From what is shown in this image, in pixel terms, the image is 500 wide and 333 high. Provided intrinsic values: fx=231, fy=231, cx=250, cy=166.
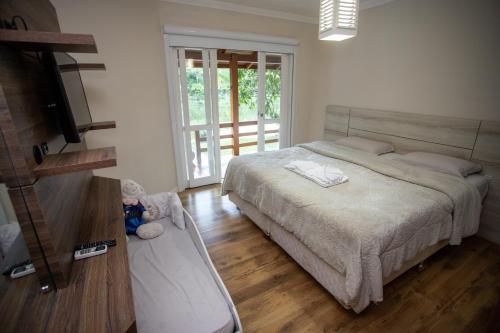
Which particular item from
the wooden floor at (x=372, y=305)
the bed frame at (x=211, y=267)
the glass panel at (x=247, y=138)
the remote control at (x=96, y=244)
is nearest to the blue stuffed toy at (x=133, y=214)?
the bed frame at (x=211, y=267)

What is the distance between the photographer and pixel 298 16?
3.57 meters

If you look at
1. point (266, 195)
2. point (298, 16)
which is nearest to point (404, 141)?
point (266, 195)

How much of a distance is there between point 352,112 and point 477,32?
58.7 inches

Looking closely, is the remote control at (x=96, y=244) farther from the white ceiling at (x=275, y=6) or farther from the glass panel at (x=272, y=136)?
the glass panel at (x=272, y=136)

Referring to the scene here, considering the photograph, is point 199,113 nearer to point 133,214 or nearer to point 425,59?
point 133,214

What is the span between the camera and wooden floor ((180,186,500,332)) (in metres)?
1.51

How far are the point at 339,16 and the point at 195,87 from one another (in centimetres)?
204

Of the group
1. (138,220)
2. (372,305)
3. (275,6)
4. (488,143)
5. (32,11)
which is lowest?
(372,305)

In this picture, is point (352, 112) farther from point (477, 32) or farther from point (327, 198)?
point (327, 198)

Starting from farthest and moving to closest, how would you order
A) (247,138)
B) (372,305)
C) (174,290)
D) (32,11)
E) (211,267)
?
(247,138) < (372,305) < (211,267) < (174,290) < (32,11)

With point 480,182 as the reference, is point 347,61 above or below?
above

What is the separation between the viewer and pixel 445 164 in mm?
2221

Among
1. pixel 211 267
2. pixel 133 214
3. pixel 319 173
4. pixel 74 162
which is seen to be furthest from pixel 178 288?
pixel 319 173

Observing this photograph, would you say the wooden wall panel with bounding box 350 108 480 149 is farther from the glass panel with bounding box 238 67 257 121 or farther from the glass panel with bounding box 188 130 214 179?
the glass panel with bounding box 188 130 214 179
